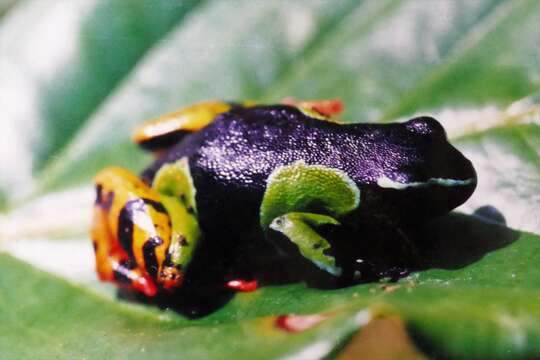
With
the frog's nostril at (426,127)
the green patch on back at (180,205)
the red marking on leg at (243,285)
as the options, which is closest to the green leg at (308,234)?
the red marking on leg at (243,285)

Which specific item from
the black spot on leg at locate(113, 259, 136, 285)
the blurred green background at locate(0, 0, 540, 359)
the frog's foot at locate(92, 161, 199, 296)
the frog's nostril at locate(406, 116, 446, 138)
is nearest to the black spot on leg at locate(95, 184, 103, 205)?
the frog's foot at locate(92, 161, 199, 296)

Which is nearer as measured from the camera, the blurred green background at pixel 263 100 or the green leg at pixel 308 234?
the blurred green background at pixel 263 100

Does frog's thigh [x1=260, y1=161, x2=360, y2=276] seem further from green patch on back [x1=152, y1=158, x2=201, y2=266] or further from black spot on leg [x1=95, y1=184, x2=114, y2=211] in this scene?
black spot on leg [x1=95, y1=184, x2=114, y2=211]

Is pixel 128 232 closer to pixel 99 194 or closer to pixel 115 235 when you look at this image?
pixel 115 235

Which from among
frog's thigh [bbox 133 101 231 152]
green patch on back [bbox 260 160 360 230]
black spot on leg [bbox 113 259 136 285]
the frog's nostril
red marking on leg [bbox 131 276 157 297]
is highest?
the frog's nostril

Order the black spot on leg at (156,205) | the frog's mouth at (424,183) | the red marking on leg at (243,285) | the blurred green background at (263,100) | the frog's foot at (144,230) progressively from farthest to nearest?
the black spot on leg at (156,205) → the frog's foot at (144,230) → the red marking on leg at (243,285) → the frog's mouth at (424,183) → the blurred green background at (263,100)

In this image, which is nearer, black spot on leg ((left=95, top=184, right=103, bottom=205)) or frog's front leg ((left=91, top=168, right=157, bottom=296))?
frog's front leg ((left=91, top=168, right=157, bottom=296))

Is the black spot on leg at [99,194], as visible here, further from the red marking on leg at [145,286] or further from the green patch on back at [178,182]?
the red marking on leg at [145,286]
